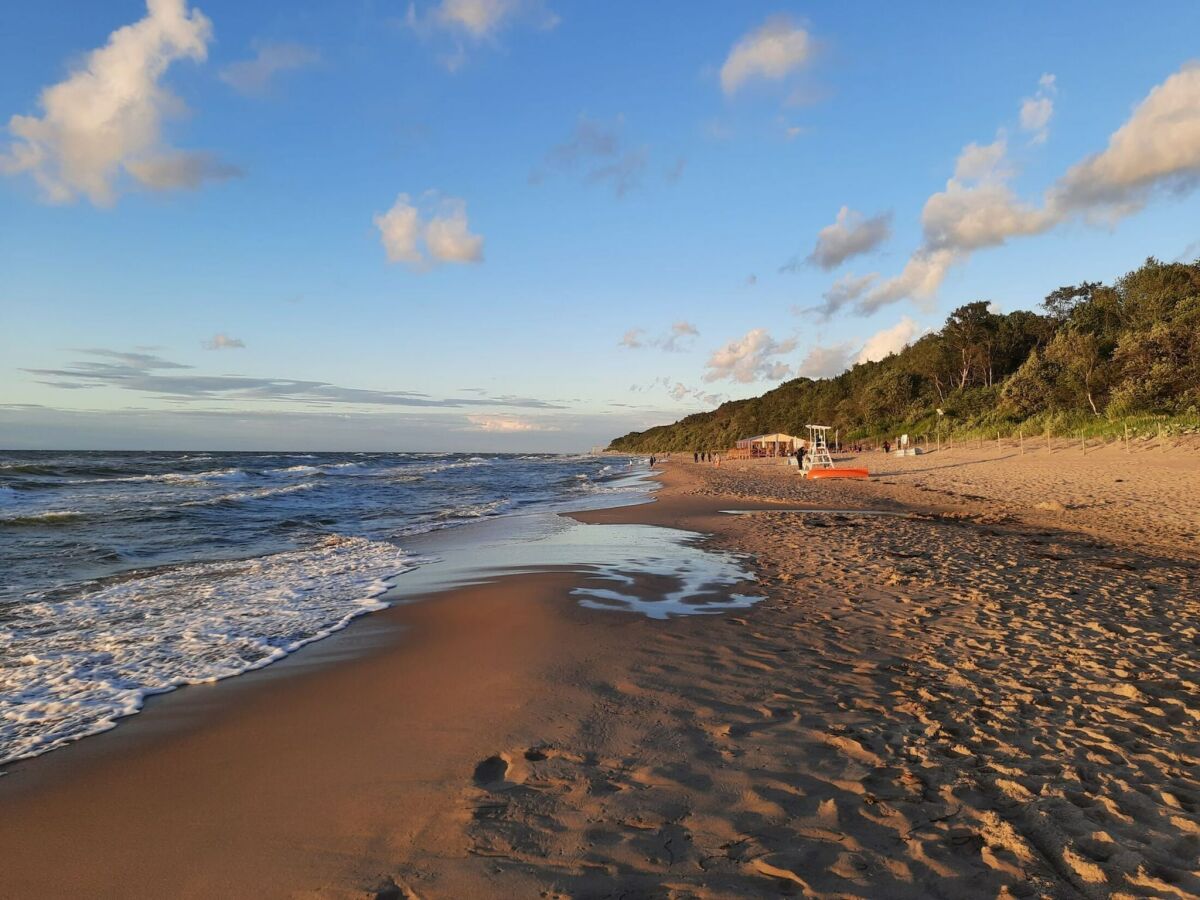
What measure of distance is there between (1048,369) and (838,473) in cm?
2497

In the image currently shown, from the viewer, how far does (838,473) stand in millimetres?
34656

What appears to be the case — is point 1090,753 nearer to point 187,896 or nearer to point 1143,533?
point 187,896

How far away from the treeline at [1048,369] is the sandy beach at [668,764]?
33733mm

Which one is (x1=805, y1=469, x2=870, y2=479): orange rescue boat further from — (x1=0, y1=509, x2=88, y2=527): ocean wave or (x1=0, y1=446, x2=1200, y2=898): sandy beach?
(x1=0, y1=509, x2=88, y2=527): ocean wave

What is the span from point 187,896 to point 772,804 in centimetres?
306

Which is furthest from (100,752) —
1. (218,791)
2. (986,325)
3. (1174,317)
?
(986,325)

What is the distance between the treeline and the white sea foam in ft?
124

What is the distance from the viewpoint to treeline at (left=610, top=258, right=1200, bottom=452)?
1380 inches

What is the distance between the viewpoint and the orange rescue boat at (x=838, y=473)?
1332 inches

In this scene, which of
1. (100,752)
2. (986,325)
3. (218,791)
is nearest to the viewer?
(218,791)

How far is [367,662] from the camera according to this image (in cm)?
651

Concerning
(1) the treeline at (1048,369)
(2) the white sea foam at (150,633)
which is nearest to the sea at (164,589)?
(2) the white sea foam at (150,633)

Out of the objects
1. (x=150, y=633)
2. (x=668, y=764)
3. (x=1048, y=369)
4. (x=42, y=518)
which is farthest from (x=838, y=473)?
(x=42, y=518)

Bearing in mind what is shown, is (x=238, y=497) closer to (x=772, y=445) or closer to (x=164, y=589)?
(x=164, y=589)
